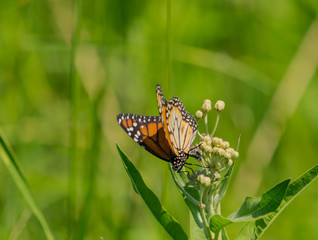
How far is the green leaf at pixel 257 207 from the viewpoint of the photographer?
2.06 metres

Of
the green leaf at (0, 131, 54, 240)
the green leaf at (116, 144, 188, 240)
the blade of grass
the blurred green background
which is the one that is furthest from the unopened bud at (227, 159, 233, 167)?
the blade of grass

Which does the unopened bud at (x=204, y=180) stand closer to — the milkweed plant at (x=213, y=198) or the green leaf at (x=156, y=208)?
the milkweed plant at (x=213, y=198)

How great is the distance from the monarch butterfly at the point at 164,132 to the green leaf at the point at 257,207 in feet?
1.86

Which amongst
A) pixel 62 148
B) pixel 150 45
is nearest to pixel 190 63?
pixel 150 45

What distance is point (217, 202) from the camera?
2.43 metres

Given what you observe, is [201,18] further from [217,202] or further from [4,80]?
[217,202]

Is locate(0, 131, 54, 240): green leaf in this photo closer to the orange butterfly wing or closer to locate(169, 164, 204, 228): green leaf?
the orange butterfly wing

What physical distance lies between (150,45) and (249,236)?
147 inches

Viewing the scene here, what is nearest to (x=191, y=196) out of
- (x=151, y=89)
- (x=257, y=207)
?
(x=257, y=207)

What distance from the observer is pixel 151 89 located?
567 cm

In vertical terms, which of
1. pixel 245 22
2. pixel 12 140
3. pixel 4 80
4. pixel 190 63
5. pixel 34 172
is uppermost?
pixel 245 22

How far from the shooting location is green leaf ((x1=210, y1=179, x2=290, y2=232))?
206 centimetres

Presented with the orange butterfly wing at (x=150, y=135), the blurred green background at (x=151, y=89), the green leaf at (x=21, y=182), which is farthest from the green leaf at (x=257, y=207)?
the blurred green background at (x=151, y=89)

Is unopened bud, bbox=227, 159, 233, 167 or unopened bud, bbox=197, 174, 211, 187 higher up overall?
unopened bud, bbox=227, 159, 233, 167
